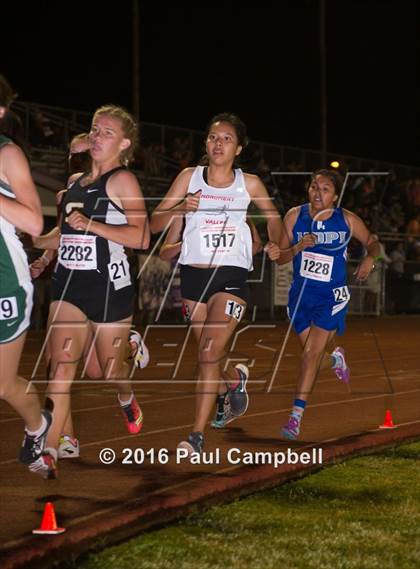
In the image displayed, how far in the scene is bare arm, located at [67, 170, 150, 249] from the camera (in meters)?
7.83

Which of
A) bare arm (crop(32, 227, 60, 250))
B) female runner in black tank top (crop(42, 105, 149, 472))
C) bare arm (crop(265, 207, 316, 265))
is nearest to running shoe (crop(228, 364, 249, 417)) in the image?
bare arm (crop(265, 207, 316, 265))

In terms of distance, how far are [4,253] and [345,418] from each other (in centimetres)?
554

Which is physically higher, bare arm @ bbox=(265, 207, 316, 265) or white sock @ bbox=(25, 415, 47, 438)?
bare arm @ bbox=(265, 207, 316, 265)

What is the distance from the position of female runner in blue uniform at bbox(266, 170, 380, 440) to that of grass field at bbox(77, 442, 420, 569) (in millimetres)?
2247

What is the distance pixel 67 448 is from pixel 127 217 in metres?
1.83

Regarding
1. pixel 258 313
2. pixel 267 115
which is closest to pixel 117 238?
pixel 258 313

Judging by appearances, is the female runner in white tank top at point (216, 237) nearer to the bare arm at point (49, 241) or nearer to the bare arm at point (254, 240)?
the bare arm at point (254, 240)

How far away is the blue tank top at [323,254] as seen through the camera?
34.3 feet

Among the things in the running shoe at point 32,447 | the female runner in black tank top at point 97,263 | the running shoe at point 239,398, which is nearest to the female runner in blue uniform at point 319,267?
the running shoe at point 239,398

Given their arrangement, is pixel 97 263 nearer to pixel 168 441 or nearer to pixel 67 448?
pixel 67 448

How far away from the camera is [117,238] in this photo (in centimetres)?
789

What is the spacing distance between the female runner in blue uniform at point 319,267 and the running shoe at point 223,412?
588 mm

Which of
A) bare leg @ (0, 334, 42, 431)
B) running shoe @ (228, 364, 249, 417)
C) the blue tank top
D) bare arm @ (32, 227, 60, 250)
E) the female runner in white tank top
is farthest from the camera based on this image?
the blue tank top

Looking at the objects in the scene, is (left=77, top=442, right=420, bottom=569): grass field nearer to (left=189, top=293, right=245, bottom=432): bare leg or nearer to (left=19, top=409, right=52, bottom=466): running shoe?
(left=189, top=293, right=245, bottom=432): bare leg
